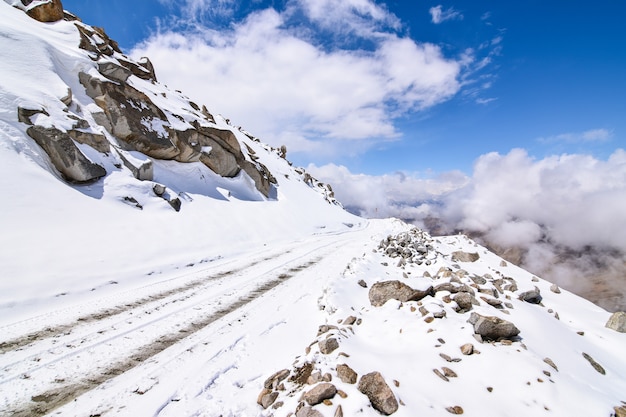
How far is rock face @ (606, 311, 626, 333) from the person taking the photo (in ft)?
21.9

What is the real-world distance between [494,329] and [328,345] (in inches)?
132

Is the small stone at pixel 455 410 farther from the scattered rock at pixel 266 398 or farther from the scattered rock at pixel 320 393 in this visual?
the scattered rock at pixel 266 398

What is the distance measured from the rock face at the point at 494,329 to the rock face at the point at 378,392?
2.66 meters

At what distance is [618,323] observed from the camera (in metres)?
6.74

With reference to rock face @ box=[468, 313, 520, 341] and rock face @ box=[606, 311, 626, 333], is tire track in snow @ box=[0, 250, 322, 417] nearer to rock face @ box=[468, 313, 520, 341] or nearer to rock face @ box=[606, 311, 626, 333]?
rock face @ box=[468, 313, 520, 341]

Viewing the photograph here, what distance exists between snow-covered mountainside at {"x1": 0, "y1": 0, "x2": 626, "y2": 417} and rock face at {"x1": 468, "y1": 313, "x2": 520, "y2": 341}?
3 centimetres

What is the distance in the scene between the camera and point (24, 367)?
196 inches

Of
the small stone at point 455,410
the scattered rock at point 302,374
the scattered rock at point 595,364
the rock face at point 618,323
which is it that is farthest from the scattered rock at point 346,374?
the rock face at point 618,323

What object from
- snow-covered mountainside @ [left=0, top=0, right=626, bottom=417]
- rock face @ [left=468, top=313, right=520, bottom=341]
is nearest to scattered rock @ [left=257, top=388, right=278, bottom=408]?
snow-covered mountainside @ [left=0, top=0, right=626, bottom=417]

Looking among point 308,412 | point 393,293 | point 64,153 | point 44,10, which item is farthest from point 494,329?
point 44,10

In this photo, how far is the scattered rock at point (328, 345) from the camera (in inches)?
203

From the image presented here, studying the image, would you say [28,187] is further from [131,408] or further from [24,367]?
[131,408]

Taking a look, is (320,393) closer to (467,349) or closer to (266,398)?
(266,398)

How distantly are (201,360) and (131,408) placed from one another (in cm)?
138
